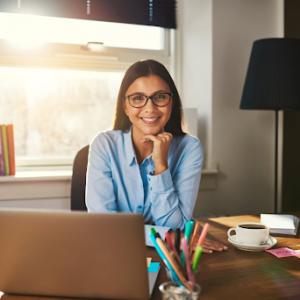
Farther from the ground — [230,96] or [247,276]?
[230,96]

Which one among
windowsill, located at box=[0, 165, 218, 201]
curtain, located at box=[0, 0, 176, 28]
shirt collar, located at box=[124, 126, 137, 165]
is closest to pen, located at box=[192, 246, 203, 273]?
shirt collar, located at box=[124, 126, 137, 165]

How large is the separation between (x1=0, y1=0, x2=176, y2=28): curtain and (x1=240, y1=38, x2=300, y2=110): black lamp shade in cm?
76

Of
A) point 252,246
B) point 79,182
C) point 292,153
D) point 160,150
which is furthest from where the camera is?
point 292,153

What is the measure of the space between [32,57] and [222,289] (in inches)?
75.8

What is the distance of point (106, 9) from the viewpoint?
2.25 meters

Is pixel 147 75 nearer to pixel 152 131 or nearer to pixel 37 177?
pixel 152 131

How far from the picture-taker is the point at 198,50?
7.77 ft

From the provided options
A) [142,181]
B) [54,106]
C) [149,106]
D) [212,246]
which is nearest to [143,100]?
[149,106]

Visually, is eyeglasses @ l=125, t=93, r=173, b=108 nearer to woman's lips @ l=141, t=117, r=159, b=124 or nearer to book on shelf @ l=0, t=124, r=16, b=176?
woman's lips @ l=141, t=117, r=159, b=124

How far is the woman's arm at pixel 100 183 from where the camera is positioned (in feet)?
4.34

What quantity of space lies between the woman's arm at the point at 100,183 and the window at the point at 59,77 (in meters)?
0.94

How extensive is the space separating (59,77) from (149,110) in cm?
114

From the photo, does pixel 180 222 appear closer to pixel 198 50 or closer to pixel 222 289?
pixel 222 289

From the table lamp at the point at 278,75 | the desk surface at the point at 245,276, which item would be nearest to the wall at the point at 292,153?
the table lamp at the point at 278,75
